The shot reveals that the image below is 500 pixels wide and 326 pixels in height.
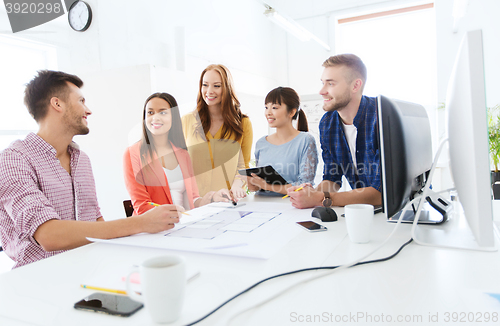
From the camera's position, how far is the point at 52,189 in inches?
50.1

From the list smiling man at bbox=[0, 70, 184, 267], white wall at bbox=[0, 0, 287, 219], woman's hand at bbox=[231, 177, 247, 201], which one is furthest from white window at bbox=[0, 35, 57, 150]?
woman's hand at bbox=[231, 177, 247, 201]

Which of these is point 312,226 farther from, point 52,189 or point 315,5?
point 315,5

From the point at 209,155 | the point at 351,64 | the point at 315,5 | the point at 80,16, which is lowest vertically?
the point at 209,155

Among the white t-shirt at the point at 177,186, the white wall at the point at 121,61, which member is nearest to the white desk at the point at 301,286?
the white t-shirt at the point at 177,186

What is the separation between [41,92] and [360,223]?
1.39 m

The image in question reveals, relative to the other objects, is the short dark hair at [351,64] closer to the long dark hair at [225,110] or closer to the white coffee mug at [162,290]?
the long dark hair at [225,110]

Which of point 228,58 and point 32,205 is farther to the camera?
point 228,58

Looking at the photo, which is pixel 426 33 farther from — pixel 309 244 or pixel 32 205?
pixel 32 205

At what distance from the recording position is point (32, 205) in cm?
103

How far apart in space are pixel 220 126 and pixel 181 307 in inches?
74.5

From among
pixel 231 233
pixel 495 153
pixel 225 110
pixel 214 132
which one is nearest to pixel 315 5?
pixel 495 153

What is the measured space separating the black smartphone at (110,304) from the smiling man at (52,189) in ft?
1.48

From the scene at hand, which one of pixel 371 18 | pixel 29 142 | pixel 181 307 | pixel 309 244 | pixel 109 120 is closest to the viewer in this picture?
pixel 181 307

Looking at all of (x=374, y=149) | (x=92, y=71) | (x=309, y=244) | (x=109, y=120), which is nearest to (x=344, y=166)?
(x=374, y=149)
